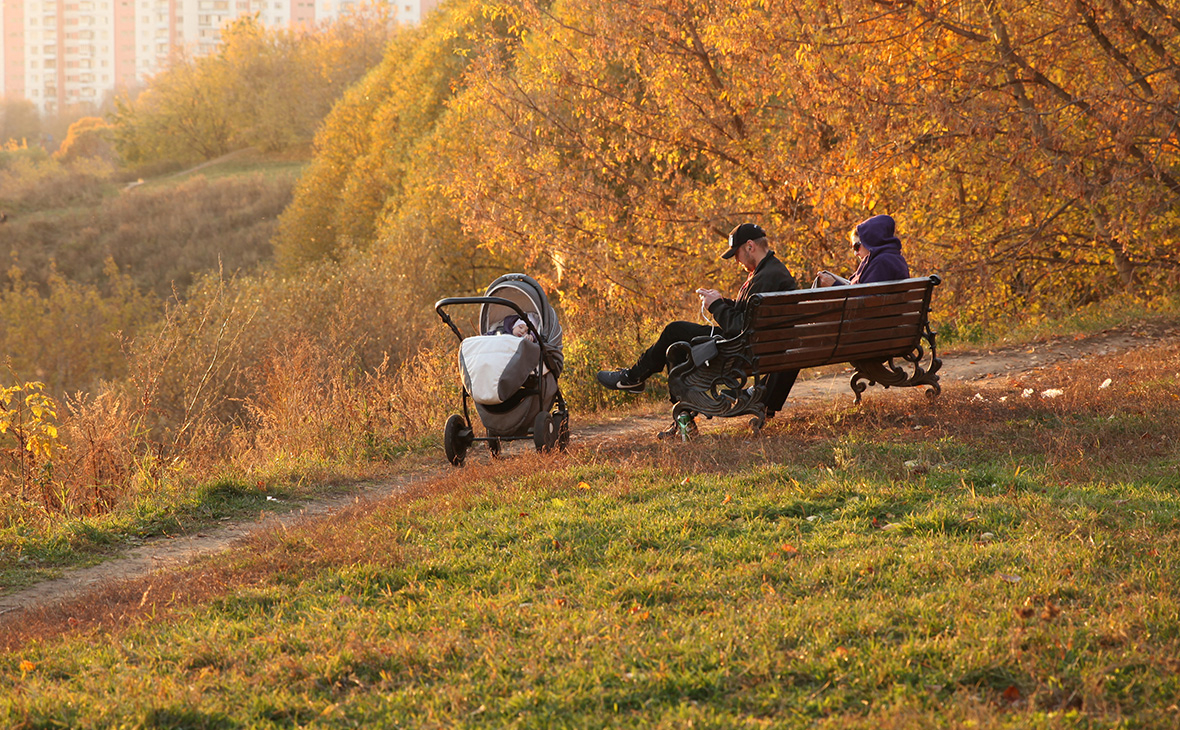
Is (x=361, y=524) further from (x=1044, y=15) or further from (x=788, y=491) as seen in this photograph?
(x=1044, y=15)

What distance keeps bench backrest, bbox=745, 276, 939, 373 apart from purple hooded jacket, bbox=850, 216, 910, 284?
0.35 meters

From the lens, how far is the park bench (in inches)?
286

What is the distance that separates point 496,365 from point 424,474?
133 cm

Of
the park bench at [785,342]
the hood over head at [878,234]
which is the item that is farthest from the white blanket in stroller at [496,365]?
the hood over head at [878,234]

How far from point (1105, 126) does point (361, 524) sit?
993cm

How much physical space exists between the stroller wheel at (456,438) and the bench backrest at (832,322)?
2.32 m

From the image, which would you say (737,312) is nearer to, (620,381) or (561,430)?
(620,381)

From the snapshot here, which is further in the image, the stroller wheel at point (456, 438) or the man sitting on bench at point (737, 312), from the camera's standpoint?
the stroller wheel at point (456, 438)

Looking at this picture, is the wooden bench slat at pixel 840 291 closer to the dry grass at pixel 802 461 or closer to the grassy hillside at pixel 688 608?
the dry grass at pixel 802 461

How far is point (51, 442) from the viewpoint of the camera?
7.58m

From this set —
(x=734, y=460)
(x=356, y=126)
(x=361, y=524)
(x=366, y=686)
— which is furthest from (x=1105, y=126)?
(x=356, y=126)

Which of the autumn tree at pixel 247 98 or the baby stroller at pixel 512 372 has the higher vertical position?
the autumn tree at pixel 247 98

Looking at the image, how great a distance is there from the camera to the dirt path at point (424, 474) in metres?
5.37

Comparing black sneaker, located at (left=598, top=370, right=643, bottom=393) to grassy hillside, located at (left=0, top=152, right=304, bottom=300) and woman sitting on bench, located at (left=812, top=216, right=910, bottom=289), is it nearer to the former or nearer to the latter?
woman sitting on bench, located at (left=812, top=216, right=910, bottom=289)
